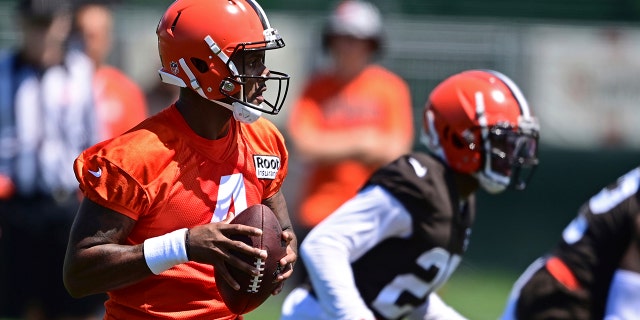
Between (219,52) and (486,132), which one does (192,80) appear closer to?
(219,52)

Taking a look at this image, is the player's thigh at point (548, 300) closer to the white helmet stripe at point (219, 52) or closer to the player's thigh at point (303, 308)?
the player's thigh at point (303, 308)

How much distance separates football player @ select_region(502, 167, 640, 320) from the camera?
453 cm

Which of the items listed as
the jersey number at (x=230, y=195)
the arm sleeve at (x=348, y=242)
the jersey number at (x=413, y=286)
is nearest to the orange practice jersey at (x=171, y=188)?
the jersey number at (x=230, y=195)

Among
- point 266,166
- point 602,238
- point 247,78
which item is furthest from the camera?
point 602,238

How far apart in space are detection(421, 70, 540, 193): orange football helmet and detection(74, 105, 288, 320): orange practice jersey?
135cm

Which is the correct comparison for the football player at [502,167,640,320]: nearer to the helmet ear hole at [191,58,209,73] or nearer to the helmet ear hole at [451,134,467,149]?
the helmet ear hole at [451,134,467,149]

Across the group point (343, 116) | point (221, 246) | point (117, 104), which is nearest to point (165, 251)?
point (221, 246)

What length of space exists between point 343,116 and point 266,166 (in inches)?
152

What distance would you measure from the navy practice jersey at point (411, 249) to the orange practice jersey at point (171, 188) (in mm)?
909

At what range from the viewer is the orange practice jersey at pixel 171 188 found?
3.55 meters

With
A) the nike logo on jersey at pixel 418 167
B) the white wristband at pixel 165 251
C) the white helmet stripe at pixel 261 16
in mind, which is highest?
the white helmet stripe at pixel 261 16

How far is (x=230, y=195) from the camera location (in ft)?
12.5

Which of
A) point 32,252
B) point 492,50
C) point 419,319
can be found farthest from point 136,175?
point 492,50

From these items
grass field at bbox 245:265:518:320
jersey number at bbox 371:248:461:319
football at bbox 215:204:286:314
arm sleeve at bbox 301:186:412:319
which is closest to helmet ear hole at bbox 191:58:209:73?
football at bbox 215:204:286:314
